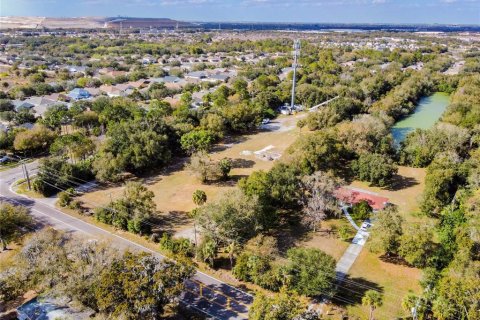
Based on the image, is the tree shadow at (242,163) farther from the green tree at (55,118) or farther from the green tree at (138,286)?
the green tree at (55,118)

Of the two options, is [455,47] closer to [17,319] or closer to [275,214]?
[275,214]

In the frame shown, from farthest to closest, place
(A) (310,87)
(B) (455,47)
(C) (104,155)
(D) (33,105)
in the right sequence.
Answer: (B) (455,47)
(A) (310,87)
(D) (33,105)
(C) (104,155)

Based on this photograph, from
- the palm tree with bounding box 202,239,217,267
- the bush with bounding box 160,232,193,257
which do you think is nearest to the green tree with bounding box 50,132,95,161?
the bush with bounding box 160,232,193,257

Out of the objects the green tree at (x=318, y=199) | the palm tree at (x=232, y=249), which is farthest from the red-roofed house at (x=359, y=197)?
the palm tree at (x=232, y=249)

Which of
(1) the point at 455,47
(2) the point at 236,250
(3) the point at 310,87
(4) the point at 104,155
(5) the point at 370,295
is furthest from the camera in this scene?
(1) the point at 455,47

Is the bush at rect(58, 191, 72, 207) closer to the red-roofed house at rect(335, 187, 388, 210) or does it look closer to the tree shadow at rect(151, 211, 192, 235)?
the tree shadow at rect(151, 211, 192, 235)

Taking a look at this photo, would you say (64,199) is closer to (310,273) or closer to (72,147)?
(72,147)

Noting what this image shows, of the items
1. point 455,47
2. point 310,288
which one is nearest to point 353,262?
point 310,288
